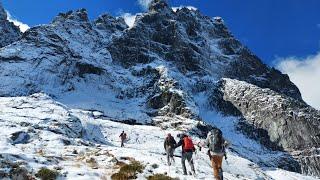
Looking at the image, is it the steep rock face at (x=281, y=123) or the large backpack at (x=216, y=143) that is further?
the steep rock face at (x=281, y=123)

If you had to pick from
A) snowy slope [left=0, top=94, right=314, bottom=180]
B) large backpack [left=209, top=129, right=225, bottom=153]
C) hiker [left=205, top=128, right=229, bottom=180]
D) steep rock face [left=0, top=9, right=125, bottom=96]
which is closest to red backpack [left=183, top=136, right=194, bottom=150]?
snowy slope [left=0, top=94, right=314, bottom=180]

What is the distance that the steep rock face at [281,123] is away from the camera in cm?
16812

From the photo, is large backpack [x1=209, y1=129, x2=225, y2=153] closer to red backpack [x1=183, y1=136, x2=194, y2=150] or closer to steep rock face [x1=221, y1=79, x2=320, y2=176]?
red backpack [x1=183, y1=136, x2=194, y2=150]

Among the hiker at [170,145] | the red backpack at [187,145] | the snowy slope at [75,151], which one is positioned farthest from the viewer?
the hiker at [170,145]

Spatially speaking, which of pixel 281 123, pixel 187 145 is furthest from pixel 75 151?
pixel 281 123

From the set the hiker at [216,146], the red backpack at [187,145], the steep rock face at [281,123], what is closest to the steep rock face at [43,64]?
the steep rock face at [281,123]

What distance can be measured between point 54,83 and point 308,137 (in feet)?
257

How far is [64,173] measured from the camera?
23.8 meters

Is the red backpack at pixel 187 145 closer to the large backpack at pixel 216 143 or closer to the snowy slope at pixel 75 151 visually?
the snowy slope at pixel 75 151

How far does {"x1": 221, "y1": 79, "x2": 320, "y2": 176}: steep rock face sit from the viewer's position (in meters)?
168

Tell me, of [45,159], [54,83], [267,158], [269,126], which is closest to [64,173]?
[45,159]

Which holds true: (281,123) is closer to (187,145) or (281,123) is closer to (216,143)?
(187,145)

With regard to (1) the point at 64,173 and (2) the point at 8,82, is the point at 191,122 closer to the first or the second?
(2) the point at 8,82

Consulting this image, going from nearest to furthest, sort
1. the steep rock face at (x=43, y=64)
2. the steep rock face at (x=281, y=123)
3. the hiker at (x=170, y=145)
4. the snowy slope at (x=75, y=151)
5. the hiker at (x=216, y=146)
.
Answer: the hiker at (x=216, y=146), the snowy slope at (x=75, y=151), the hiker at (x=170, y=145), the steep rock face at (x=43, y=64), the steep rock face at (x=281, y=123)
